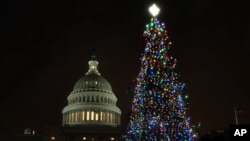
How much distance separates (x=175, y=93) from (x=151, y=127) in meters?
3.10

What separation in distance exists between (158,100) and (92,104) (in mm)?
89585

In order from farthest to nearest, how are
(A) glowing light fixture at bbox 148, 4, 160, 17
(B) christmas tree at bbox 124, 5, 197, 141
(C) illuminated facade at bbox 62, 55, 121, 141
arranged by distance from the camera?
1. (C) illuminated facade at bbox 62, 55, 121, 141
2. (A) glowing light fixture at bbox 148, 4, 160, 17
3. (B) christmas tree at bbox 124, 5, 197, 141

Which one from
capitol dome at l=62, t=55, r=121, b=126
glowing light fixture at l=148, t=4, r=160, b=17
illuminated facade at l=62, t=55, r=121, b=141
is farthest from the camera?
capitol dome at l=62, t=55, r=121, b=126

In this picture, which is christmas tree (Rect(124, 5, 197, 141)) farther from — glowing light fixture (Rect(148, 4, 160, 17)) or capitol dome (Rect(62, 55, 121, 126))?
capitol dome (Rect(62, 55, 121, 126))

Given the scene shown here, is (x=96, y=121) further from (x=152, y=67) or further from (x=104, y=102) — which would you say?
(x=152, y=67)

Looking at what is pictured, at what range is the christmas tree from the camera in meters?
26.7

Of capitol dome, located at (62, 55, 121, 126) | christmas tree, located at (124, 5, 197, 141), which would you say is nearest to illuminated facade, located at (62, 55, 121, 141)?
capitol dome, located at (62, 55, 121, 126)

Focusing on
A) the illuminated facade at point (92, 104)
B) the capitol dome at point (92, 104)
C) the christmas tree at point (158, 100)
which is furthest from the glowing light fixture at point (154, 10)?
the capitol dome at point (92, 104)

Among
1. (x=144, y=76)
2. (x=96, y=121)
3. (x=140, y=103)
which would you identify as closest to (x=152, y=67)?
(x=144, y=76)

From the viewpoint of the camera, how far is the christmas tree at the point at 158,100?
2673cm

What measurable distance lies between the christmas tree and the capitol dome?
82585mm

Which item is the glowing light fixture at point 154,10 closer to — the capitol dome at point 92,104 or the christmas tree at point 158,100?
the christmas tree at point 158,100

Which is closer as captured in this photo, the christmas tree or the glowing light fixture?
the christmas tree

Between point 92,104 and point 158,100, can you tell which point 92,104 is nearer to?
point 92,104
